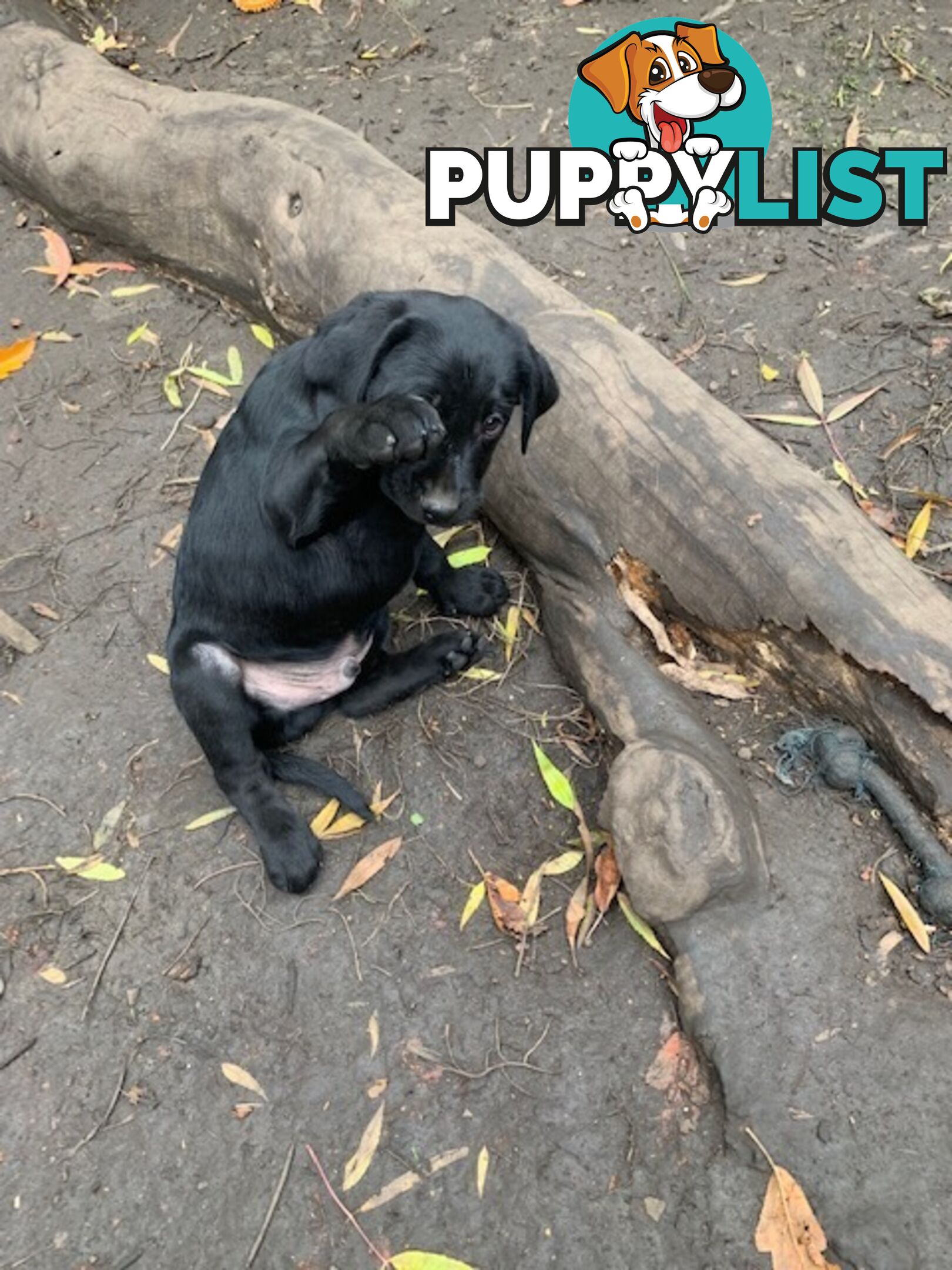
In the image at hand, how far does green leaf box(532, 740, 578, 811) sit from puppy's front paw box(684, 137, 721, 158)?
360cm

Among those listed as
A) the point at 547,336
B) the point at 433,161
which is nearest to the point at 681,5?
the point at 433,161

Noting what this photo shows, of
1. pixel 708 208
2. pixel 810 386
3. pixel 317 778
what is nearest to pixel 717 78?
pixel 708 208

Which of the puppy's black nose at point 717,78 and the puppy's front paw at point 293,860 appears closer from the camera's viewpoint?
the puppy's front paw at point 293,860

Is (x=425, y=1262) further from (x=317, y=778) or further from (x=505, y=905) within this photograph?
(x=317, y=778)

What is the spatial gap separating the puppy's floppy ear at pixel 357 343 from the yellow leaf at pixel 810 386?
2200 millimetres

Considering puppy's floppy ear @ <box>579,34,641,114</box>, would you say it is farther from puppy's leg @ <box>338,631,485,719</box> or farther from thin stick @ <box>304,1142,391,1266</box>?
thin stick @ <box>304,1142,391,1266</box>

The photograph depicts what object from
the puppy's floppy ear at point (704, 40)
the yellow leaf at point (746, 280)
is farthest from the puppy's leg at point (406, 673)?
the puppy's floppy ear at point (704, 40)

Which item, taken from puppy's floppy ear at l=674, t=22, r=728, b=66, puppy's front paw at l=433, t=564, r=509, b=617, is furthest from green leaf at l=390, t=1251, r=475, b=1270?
puppy's floppy ear at l=674, t=22, r=728, b=66

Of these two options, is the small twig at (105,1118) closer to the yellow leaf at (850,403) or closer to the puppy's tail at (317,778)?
the puppy's tail at (317,778)

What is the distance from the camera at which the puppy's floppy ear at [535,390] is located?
3164 mm

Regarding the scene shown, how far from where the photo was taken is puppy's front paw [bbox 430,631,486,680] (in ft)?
12.8

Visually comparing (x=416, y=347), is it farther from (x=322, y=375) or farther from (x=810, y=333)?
(x=810, y=333)

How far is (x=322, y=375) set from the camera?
3082 millimetres

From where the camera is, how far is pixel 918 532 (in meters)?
4.03
